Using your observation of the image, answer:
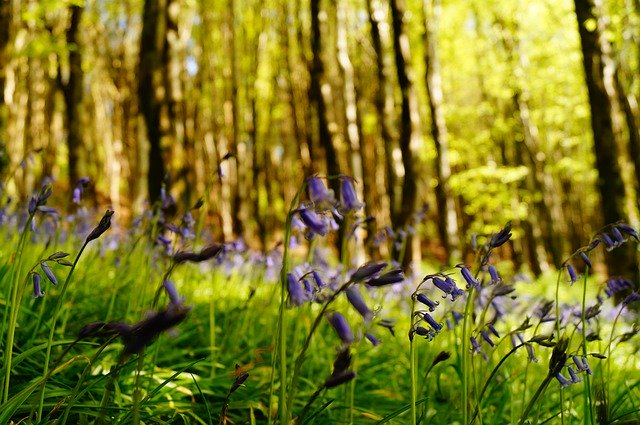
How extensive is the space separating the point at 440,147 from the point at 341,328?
12180 mm

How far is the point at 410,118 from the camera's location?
31.3ft

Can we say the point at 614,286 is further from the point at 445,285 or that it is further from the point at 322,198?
the point at 322,198

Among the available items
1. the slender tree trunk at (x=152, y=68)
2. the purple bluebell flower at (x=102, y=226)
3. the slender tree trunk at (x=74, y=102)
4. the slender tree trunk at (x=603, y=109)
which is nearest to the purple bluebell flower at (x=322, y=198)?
the purple bluebell flower at (x=102, y=226)

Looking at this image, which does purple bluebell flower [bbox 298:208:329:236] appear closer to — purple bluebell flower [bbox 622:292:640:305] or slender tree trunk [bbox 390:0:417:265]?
purple bluebell flower [bbox 622:292:640:305]

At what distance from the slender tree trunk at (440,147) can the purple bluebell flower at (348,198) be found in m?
10.3

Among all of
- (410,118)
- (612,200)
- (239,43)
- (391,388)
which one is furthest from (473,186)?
(391,388)

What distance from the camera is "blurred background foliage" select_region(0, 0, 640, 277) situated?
746cm

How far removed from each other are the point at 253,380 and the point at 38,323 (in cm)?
92

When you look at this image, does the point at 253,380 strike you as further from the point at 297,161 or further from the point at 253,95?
the point at 297,161

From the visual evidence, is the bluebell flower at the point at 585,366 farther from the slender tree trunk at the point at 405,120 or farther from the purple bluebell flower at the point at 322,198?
the slender tree trunk at the point at 405,120

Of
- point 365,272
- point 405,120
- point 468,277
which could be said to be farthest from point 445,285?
point 405,120

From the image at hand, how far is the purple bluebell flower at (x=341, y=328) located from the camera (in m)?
1.05

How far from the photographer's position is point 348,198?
3.93ft

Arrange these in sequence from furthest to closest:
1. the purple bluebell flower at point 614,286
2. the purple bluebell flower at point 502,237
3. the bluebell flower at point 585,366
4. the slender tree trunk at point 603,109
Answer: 1. the slender tree trunk at point 603,109
2. the purple bluebell flower at point 614,286
3. the bluebell flower at point 585,366
4. the purple bluebell flower at point 502,237
